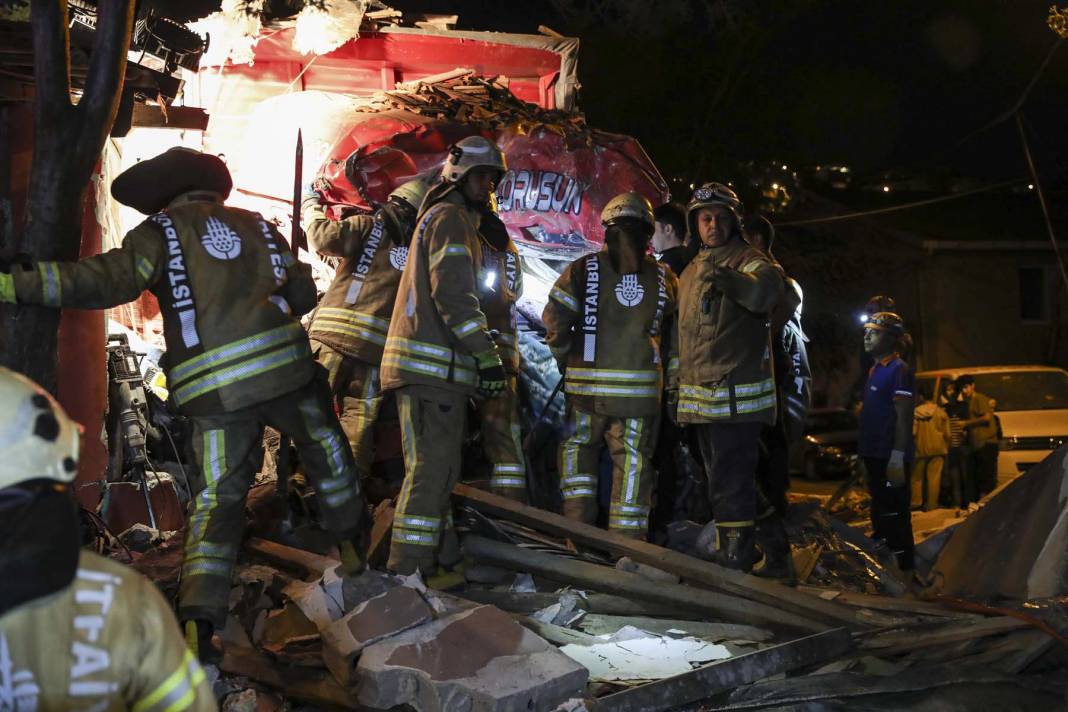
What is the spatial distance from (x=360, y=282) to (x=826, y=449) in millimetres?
13192

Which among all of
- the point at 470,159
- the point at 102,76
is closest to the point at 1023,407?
the point at 470,159

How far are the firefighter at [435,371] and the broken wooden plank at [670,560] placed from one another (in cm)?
58

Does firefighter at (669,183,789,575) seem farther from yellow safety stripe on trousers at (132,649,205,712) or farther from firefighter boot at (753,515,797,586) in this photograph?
yellow safety stripe on trousers at (132,649,205,712)

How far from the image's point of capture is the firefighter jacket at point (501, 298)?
6.83 meters

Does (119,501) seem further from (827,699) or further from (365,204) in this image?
(827,699)

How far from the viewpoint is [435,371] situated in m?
5.68

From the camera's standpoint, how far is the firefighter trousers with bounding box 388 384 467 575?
18.1ft

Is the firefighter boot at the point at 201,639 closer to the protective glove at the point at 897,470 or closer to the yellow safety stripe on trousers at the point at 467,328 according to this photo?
the yellow safety stripe on trousers at the point at 467,328

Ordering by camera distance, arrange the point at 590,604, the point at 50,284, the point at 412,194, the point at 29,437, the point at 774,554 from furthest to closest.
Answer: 1. the point at 412,194
2. the point at 774,554
3. the point at 590,604
4. the point at 50,284
5. the point at 29,437

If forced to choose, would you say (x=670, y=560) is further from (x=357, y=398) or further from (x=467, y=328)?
(x=357, y=398)

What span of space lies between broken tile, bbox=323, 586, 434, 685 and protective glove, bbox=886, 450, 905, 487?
4.55 m

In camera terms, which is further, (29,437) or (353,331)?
(353,331)

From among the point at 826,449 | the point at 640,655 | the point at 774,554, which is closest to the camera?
the point at 640,655

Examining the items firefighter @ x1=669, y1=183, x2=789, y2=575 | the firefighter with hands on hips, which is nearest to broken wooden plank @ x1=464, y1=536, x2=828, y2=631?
firefighter @ x1=669, y1=183, x2=789, y2=575
